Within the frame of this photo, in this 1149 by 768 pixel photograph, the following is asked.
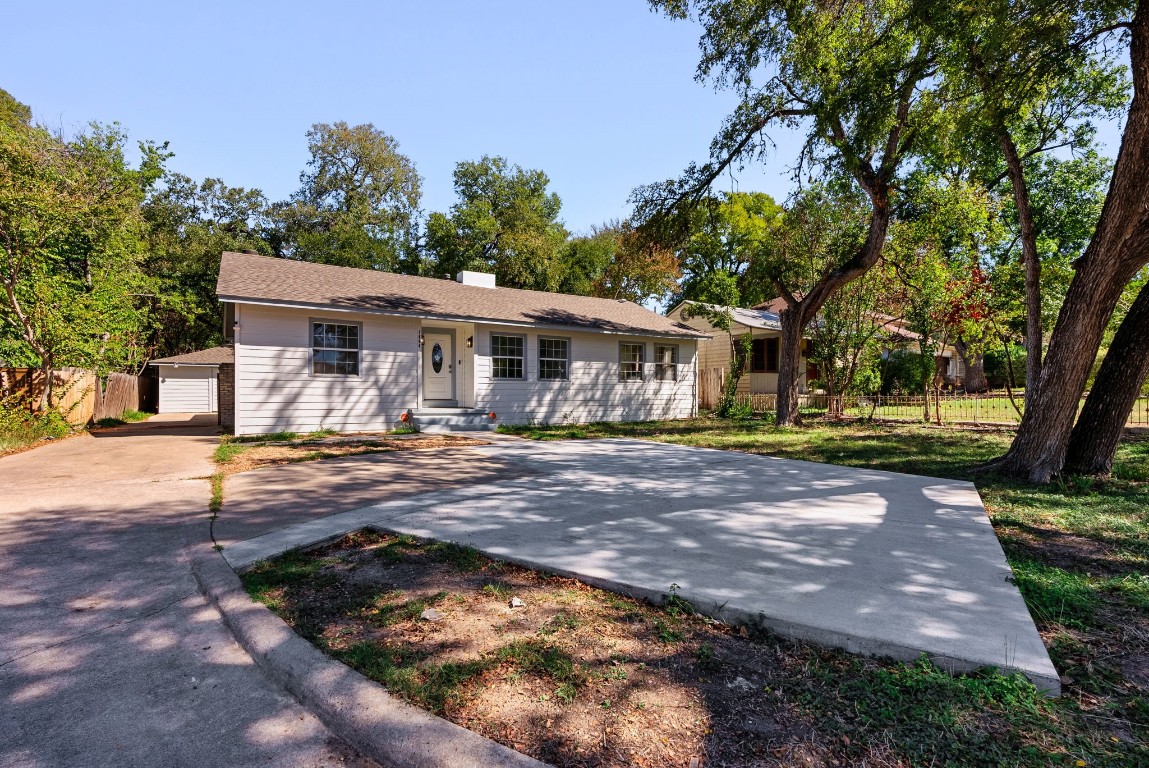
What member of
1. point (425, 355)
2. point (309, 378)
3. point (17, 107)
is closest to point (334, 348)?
point (309, 378)

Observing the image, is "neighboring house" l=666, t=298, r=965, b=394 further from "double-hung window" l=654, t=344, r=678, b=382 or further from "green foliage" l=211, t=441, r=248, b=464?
"green foliage" l=211, t=441, r=248, b=464

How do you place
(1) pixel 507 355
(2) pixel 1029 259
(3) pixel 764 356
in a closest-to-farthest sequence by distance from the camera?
(2) pixel 1029 259
(1) pixel 507 355
(3) pixel 764 356

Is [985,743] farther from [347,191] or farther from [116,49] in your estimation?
[347,191]

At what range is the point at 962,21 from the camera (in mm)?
7219

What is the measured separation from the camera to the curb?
179 cm

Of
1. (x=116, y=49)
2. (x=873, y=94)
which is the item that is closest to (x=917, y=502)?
(x=873, y=94)

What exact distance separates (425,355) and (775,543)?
11.5 m

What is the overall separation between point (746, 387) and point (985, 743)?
906 inches

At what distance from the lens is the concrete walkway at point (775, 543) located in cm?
263

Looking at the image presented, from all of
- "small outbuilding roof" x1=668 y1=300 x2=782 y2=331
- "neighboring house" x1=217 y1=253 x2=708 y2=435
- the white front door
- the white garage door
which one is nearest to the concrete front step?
"neighboring house" x1=217 y1=253 x2=708 y2=435

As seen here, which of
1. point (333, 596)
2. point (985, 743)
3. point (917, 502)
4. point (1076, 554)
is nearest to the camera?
point (985, 743)

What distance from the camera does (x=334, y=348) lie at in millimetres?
12367

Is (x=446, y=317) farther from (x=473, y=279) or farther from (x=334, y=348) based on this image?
(x=473, y=279)

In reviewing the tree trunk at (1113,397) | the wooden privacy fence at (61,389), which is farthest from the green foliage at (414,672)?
the wooden privacy fence at (61,389)
